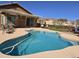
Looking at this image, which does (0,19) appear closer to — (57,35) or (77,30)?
(57,35)

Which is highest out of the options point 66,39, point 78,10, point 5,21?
point 78,10

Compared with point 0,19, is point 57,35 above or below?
below

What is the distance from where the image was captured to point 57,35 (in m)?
13.9

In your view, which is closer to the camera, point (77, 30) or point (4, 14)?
point (77, 30)

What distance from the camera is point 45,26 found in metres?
15.7

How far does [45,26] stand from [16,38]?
224 inches

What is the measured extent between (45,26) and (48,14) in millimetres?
3263

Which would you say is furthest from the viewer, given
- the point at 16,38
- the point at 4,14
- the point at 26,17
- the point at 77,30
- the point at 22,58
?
the point at 26,17

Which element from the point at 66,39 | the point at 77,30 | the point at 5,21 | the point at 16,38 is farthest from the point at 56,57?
the point at 5,21

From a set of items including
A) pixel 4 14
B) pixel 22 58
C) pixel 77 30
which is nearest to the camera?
pixel 22 58

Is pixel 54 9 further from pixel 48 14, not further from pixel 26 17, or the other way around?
pixel 26 17

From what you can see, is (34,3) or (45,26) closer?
(34,3)

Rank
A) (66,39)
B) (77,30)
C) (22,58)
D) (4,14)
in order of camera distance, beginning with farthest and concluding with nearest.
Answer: (4,14), (77,30), (66,39), (22,58)

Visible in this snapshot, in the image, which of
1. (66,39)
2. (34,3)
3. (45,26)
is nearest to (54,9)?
(34,3)
